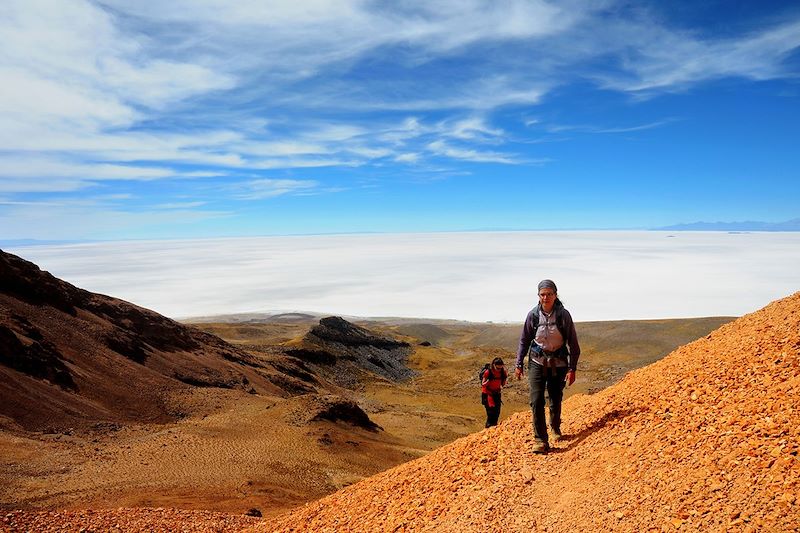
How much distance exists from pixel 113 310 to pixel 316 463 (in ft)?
52.6

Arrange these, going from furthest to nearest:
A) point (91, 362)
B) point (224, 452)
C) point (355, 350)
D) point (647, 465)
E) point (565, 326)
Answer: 1. point (355, 350)
2. point (91, 362)
3. point (224, 452)
4. point (565, 326)
5. point (647, 465)

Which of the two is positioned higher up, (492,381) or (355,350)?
(492,381)

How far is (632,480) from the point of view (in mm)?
4969

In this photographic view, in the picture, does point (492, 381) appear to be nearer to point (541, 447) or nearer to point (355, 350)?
point (541, 447)

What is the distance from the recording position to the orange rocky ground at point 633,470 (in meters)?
4.23

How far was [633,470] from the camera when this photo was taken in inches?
201

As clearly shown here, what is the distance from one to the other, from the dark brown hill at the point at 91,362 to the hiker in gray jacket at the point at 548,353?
1344 cm

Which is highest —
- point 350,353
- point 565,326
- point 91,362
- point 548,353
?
point 565,326

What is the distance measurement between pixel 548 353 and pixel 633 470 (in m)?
1.72

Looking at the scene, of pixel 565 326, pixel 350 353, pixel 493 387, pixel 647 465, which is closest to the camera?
pixel 647 465

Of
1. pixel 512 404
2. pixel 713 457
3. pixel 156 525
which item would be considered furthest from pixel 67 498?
pixel 512 404

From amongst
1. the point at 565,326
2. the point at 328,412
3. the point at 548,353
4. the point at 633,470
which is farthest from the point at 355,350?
the point at 633,470

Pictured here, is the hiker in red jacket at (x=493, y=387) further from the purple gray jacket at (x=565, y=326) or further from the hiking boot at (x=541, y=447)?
the purple gray jacket at (x=565, y=326)

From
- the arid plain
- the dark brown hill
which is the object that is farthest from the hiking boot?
the dark brown hill
